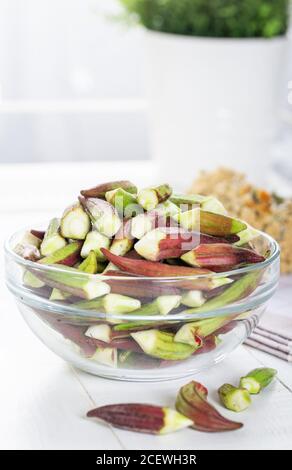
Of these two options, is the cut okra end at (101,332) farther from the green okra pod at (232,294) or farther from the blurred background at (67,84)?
the blurred background at (67,84)

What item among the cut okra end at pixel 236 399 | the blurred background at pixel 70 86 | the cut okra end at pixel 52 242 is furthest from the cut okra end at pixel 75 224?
the blurred background at pixel 70 86

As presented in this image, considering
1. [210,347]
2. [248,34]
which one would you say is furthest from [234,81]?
[210,347]

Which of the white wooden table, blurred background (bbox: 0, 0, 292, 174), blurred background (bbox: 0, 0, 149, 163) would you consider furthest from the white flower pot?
the white wooden table

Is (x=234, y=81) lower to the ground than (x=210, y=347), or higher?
higher

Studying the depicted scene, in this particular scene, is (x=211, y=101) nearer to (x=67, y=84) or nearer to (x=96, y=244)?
(x=67, y=84)

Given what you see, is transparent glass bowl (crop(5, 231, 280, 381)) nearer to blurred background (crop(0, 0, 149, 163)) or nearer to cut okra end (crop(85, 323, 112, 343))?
cut okra end (crop(85, 323, 112, 343))
